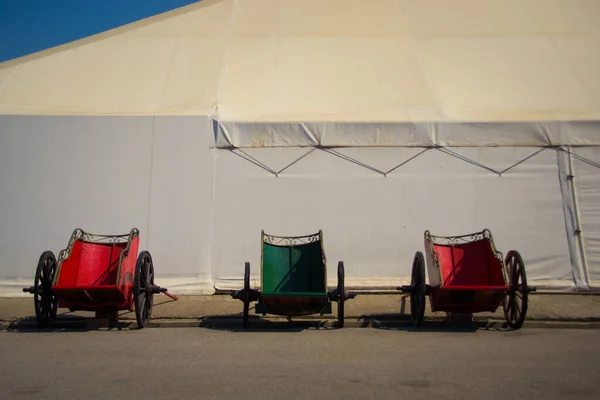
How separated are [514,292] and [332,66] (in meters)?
6.74

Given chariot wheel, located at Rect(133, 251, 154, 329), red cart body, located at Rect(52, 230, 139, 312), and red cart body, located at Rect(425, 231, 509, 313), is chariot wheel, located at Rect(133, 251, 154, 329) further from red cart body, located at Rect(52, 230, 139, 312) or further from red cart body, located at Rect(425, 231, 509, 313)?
red cart body, located at Rect(425, 231, 509, 313)

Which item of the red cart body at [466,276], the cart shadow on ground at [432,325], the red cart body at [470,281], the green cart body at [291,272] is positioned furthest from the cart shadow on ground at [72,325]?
the red cart body at [466,276]

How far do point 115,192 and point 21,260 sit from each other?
195cm

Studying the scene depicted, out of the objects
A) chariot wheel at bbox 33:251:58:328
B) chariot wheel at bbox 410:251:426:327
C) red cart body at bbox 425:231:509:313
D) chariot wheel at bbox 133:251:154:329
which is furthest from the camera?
chariot wheel at bbox 33:251:58:328

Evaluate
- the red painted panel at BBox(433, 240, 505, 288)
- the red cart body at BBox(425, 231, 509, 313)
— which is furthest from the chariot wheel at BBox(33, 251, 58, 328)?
the red painted panel at BBox(433, 240, 505, 288)

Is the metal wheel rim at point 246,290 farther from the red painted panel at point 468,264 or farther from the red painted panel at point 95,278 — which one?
the red painted panel at point 468,264

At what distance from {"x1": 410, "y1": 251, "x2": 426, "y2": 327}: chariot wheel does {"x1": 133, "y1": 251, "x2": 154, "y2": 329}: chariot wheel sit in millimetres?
3489

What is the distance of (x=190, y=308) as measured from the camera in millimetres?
8508

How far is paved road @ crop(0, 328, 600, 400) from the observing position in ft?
13.9

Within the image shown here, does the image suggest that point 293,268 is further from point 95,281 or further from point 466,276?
point 95,281

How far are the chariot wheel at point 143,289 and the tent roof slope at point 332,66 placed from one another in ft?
12.1

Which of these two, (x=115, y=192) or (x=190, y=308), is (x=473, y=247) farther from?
(x=115, y=192)

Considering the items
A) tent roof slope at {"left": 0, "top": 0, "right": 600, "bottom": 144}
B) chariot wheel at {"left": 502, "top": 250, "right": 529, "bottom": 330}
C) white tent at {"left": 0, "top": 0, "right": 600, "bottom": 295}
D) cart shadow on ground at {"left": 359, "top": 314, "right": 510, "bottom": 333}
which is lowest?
cart shadow on ground at {"left": 359, "top": 314, "right": 510, "bottom": 333}

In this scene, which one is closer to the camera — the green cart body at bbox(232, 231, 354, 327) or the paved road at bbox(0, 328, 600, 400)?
the paved road at bbox(0, 328, 600, 400)
